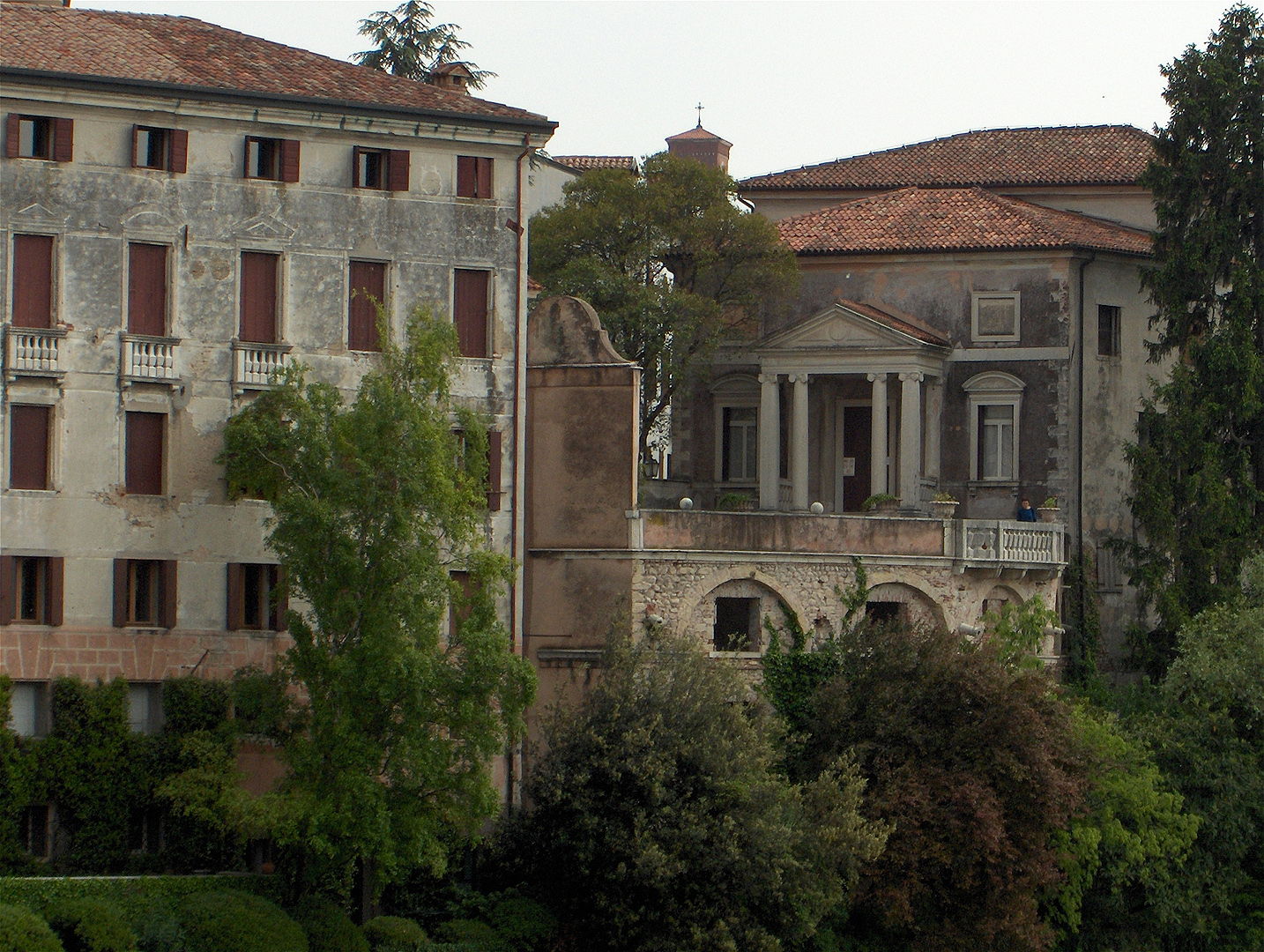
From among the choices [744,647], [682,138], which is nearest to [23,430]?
[744,647]

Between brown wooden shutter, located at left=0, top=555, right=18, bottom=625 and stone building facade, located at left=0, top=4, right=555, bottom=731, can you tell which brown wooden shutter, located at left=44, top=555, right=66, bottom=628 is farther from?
brown wooden shutter, located at left=0, top=555, right=18, bottom=625

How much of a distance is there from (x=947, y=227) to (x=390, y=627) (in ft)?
80.1

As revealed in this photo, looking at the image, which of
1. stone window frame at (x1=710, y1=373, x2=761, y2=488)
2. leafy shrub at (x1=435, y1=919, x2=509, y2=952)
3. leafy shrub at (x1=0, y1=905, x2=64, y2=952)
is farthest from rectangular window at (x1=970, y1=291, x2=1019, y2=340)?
leafy shrub at (x1=0, y1=905, x2=64, y2=952)

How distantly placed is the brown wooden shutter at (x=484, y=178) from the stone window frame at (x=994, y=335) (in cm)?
1691

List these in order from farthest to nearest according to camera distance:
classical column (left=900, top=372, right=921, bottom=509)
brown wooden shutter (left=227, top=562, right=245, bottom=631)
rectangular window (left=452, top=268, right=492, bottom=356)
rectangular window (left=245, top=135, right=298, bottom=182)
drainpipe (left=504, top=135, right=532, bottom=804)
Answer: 1. classical column (left=900, top=372, right=921, bottom=509)
2. drainpipe (left=504, top=135, right=532, bottom=804)
3. rectangular window (left=452, top=268, right=492, bottom=356)
4. rectangular window (left=245, top=135, right=298, bottom=182)
5. brown wooden shutter (left=227, top=562, right=245, bottom=631)

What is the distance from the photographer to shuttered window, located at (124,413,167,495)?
41250mm

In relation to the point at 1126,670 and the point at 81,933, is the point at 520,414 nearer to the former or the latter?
the point at 81,933

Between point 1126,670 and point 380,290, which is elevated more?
point 380,290

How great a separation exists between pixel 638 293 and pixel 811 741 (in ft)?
45.8

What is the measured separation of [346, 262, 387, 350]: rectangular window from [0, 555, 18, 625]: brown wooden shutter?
24.3 feet

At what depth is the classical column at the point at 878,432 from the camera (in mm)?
55688

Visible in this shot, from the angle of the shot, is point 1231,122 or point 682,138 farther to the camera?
point 682,138

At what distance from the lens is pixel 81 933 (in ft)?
118

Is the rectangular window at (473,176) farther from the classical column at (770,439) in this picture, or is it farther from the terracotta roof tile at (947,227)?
the terracotta roof tile at (947,227)
